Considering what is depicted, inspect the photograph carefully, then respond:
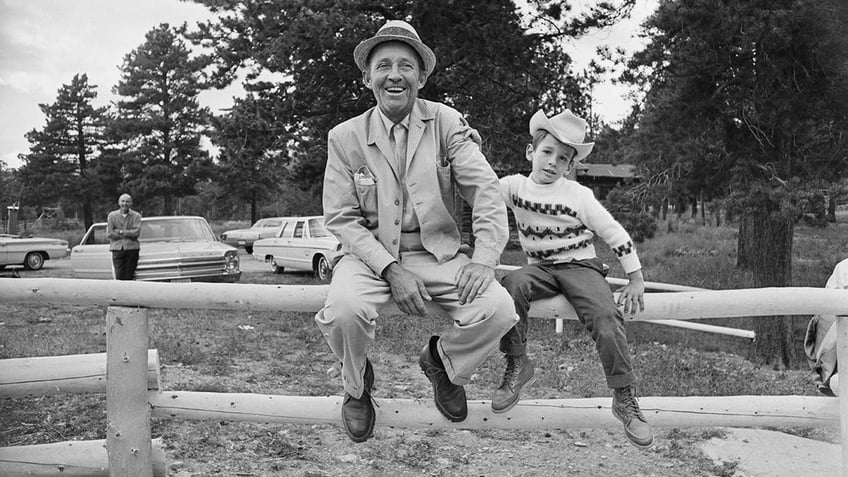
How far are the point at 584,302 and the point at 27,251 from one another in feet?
67.7

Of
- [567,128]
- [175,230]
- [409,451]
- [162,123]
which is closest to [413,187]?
[567,128]

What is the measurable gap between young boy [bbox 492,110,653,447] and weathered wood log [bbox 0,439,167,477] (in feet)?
6.21

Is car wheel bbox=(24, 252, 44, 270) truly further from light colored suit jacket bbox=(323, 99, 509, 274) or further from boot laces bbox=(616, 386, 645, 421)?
Answer: boot laces bbox=(616, 386, 645, 421)

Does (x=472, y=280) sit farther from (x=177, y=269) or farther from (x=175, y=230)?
(x=175, y=230)

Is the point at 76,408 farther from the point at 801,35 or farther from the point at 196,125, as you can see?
the point at 196,125

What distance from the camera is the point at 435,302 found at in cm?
299

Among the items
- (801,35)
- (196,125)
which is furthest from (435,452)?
(196,125)

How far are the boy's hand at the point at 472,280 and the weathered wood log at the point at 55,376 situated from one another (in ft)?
5.14

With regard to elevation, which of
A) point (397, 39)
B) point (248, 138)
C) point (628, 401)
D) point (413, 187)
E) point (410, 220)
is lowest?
point (628, 401)

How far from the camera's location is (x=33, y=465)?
3326mm

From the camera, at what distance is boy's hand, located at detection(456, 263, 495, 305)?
281 cm

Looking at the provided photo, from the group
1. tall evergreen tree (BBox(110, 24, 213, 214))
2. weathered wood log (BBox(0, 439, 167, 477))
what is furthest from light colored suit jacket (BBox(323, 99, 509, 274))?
tall evergreen tree (BBox(110, 24, 213, 214))

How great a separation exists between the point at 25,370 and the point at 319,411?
1.51 metres

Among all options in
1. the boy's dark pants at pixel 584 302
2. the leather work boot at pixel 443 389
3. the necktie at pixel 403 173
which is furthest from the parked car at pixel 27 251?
the boy's dark pants at pixel 584 302
